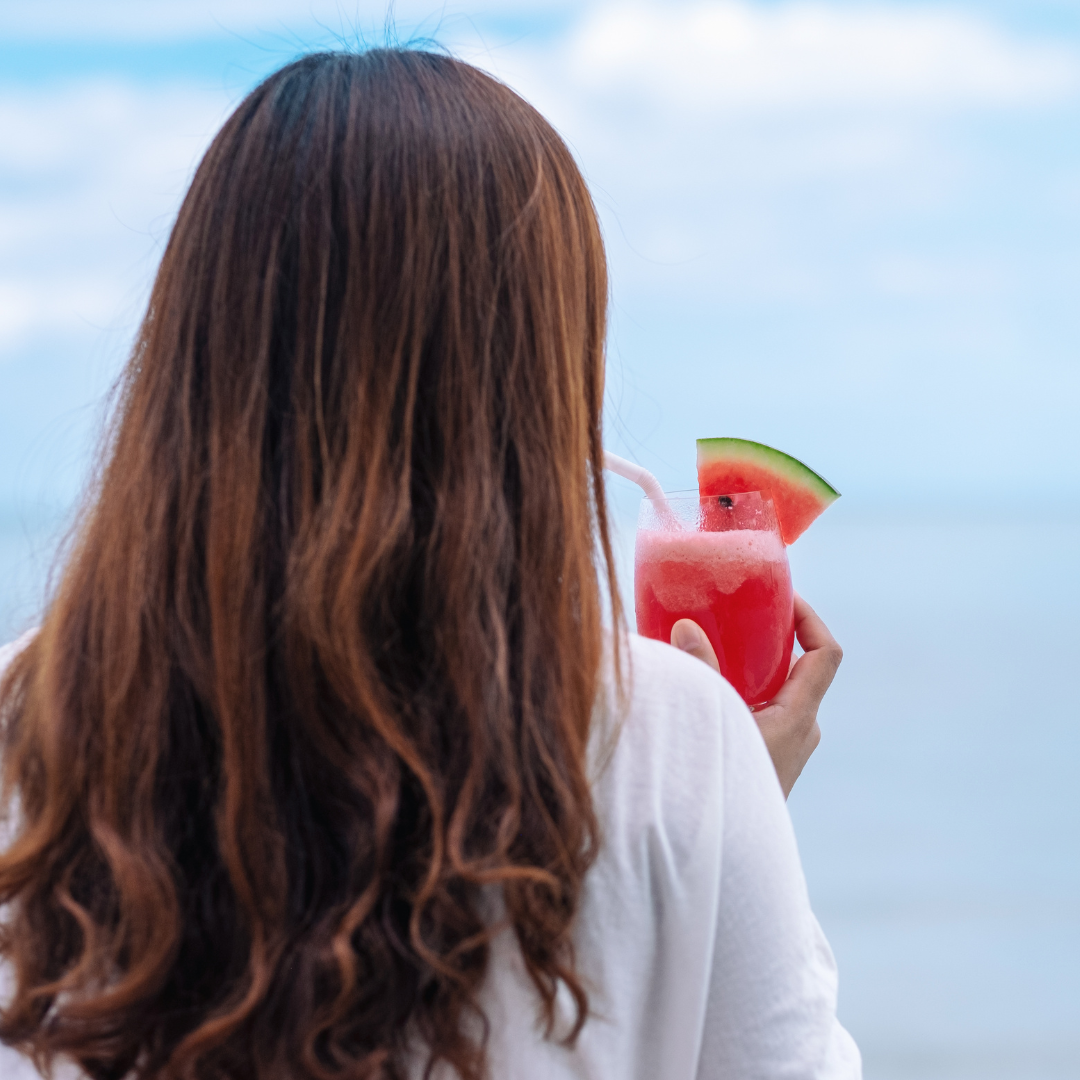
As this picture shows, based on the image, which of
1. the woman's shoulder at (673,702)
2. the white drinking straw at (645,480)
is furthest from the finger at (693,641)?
the woman's shoulder at (673,702)

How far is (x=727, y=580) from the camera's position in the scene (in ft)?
3.95

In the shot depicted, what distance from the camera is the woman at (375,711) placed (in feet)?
2.36

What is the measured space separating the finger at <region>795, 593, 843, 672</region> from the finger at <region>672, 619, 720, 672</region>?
0.45 feet

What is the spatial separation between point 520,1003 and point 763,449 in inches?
28.1

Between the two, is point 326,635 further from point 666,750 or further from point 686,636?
point 686,636

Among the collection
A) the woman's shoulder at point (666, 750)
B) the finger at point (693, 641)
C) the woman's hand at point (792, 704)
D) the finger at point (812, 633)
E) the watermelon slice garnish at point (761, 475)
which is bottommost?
the woman's hand at point (792, 704)

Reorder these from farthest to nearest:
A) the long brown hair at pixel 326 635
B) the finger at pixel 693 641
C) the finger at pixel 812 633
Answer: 1. the finger at pixel 812 633
2. the finger at pixel 693 641
3. the long brown hair at pixel 326 635

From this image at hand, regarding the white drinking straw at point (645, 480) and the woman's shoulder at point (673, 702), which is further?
the white drinking straw at point (645, 480)

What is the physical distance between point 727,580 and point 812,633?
139 millimetres

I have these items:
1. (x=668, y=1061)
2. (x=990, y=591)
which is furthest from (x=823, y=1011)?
(x=990, y=591)

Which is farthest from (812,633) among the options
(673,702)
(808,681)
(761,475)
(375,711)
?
(375,711)

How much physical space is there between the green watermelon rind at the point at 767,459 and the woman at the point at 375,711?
20.8 inches

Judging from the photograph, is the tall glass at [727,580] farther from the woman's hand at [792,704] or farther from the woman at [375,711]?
the woman at [375,711]

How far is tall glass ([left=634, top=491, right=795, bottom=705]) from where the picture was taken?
120 centimetres
